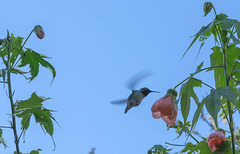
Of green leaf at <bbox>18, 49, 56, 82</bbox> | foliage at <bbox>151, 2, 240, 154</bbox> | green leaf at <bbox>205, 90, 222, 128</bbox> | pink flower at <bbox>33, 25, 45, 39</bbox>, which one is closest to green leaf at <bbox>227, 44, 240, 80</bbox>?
foliage at <bbox>151, 2, 240, 154</bbox>

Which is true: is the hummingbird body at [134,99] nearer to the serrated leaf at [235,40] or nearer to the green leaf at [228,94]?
the serrated leaf at [235,40]

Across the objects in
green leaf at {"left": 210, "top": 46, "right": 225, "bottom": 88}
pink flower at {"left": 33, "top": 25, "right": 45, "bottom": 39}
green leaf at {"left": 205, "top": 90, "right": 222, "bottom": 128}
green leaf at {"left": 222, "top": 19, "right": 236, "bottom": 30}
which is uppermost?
pink flower at {"left": 33, "top": 25, "right": 45, "bottom": 39}

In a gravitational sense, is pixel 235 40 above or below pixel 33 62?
below

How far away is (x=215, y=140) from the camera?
67.7 inches

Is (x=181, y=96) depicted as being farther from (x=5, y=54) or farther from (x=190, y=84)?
(x=5, y=54)

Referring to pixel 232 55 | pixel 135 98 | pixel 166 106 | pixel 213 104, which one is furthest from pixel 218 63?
pixel 135 98

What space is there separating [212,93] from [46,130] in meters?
1.07

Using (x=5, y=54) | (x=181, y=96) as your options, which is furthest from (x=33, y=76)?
(x=181, y=96)

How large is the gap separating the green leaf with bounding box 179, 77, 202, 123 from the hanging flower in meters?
0.05

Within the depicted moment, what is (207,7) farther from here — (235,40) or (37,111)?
(37,111)

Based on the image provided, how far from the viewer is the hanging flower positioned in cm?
176

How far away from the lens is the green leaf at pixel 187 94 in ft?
5.51

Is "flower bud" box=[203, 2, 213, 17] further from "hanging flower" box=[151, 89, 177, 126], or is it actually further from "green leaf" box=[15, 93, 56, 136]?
"green leaf" box=[15, 93, 56, 136]

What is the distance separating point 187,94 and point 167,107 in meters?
0.12
